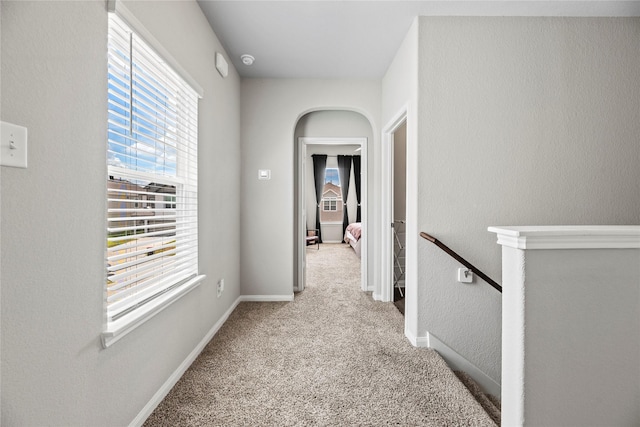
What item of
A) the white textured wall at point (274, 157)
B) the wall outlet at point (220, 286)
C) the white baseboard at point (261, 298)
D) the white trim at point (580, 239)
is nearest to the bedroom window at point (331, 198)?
the white textured wall at point (274, 157)

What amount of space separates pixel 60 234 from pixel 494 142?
2663 mm

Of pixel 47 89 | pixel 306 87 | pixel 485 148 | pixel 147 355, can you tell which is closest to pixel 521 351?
pixel 485 148

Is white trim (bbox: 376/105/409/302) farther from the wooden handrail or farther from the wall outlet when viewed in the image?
the wall outlet

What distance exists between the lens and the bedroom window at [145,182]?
54.9 inches

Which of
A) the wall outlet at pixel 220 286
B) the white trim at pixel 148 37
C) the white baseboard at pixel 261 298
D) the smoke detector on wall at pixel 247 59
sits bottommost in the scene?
the white baseboard at pixel 261 298

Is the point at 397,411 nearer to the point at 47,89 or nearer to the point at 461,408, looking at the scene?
the point at 461,408

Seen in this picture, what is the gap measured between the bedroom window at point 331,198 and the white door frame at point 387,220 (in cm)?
502

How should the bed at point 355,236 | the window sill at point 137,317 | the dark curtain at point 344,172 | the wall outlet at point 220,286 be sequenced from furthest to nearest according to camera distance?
the dark curtain at point 344,172 < the bed at point 355,236 < the wall outlet at point 220,286 < the window sill at point 137,317

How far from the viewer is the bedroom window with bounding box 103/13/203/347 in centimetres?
139

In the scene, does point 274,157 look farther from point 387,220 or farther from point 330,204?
point 330,204

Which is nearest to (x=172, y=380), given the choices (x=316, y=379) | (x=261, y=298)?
(x=316, y=379)

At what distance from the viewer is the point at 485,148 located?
7.91ft

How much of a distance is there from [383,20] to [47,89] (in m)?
2.27

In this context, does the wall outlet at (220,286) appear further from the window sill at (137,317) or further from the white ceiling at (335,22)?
the white ceiling at (335,22)
